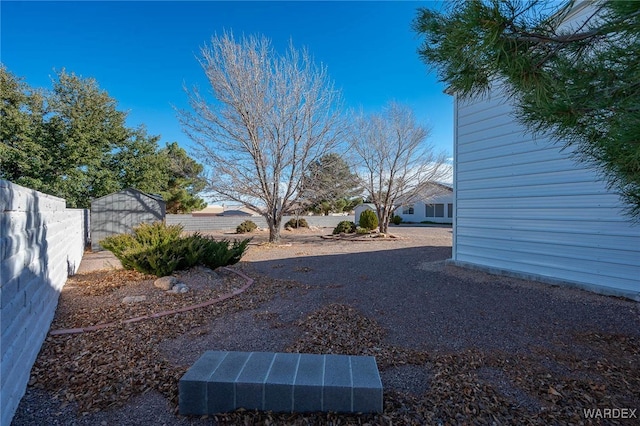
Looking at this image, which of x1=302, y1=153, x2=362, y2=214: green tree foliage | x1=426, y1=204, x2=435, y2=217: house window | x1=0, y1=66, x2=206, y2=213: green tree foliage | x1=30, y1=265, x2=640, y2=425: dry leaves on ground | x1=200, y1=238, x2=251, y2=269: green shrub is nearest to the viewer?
x1=30, y1=265, x2=640, y2=425: dry leaves on ground

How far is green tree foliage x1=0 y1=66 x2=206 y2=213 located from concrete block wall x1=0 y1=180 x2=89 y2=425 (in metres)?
7.96

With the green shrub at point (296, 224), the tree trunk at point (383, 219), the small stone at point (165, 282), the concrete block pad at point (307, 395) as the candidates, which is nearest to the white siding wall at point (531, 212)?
the concrete block pad at point (307, 395)

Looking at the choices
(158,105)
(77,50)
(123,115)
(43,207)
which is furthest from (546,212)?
(123,115)

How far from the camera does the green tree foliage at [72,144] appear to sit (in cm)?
1184

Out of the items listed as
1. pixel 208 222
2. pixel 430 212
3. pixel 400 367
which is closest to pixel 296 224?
pixel 208 222

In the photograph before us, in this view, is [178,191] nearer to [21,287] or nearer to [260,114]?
[260,114]

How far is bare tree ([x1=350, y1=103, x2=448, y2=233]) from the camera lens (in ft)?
44.5

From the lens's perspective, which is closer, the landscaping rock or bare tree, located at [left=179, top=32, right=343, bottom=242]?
the landscaping rock

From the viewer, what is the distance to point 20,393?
195 cm

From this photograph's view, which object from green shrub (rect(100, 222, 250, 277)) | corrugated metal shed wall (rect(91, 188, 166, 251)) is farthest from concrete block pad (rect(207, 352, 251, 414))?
corrugated metal shed wall (rect(91, 188, 166, 251))

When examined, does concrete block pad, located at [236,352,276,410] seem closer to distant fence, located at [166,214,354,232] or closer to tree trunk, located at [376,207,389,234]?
tree trunk, located at [376,207,389,234]

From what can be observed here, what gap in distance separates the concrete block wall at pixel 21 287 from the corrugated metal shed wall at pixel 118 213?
7.14 meters

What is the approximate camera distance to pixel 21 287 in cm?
227

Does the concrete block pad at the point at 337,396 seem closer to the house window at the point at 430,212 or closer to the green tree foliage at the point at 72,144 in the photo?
the green tree foliage at the point at 72,144
